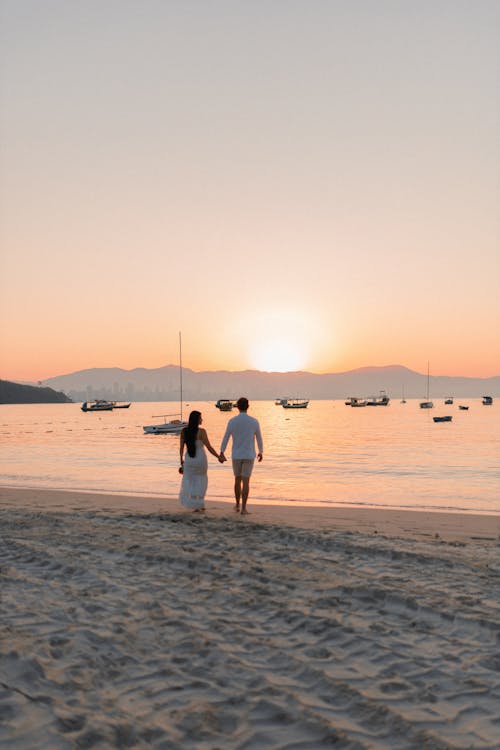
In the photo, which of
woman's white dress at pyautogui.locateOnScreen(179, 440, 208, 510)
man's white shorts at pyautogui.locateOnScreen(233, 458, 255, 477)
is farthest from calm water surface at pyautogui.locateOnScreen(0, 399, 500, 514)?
man's white shorts at pyautogui.locateOnScreen(233, 458, 255, 477)

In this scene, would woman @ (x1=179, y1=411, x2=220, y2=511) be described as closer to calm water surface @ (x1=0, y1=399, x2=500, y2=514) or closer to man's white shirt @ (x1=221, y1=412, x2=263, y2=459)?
man's white shirt @ (x1=221, y1=412, x2=263, y2=459)

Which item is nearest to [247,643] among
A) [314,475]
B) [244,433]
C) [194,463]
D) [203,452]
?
[244,433]

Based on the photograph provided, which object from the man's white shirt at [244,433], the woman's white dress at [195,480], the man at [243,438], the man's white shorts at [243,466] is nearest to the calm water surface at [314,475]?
the woman's white dress at [195,480]

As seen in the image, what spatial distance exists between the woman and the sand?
2560mm

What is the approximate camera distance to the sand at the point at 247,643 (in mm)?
4367

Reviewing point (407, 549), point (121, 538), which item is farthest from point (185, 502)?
point (407, 549)

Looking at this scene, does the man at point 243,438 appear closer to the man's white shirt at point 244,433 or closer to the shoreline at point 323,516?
the man's white shirt at point 244,433

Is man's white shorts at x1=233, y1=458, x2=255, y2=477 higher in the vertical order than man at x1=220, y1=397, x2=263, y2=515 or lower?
lower

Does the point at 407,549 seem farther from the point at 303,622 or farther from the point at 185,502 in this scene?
the point at 185,502

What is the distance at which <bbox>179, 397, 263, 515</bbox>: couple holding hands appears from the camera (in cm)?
1303

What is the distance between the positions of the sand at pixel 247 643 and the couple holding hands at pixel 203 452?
102 inches

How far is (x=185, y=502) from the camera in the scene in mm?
13820

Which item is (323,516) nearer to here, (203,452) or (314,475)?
(203,452)

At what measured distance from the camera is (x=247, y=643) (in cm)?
584
